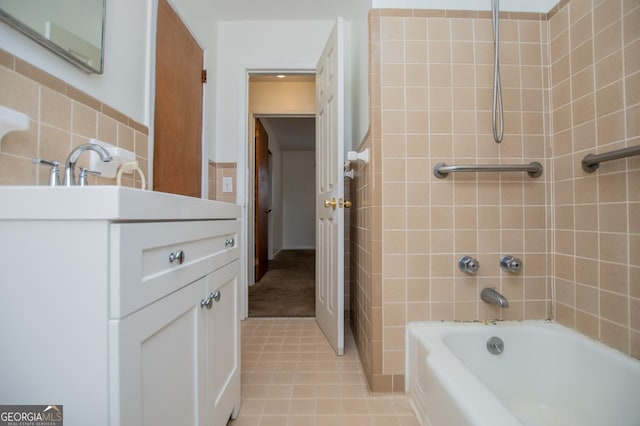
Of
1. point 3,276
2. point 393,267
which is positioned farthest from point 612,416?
point 3,276

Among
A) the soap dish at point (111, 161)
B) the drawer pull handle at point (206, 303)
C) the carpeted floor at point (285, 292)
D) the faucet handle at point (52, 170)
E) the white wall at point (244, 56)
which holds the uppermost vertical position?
the white wall at point (244, 56)

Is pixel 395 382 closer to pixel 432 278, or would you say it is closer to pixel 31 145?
pixel 432 278

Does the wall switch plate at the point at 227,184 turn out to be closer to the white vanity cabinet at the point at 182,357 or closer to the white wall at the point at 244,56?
the white wall at the point at 244,56

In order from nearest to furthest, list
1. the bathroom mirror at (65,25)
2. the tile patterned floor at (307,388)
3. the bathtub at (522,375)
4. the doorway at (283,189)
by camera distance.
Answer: the bathroom mirror at (65,25), the bathtub at (522,375), the tile patterned floor at (307,388), the doorway at (283,189)

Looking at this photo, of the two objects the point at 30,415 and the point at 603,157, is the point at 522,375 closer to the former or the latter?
the point at 603,157

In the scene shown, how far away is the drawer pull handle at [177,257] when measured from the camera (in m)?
0.63

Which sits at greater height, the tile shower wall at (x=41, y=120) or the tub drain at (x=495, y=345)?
the tile shower wall at (x=41, y=120)

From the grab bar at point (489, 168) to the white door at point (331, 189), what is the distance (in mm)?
542

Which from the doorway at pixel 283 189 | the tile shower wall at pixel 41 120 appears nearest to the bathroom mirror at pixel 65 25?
the tile shower wall at pixel 41 120

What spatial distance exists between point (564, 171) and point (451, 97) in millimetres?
579

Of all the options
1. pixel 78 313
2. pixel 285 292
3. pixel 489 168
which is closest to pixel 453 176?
pixel 489 168

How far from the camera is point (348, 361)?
1541mm

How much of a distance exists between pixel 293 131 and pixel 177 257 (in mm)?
4746

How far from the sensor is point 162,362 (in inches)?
23.5
